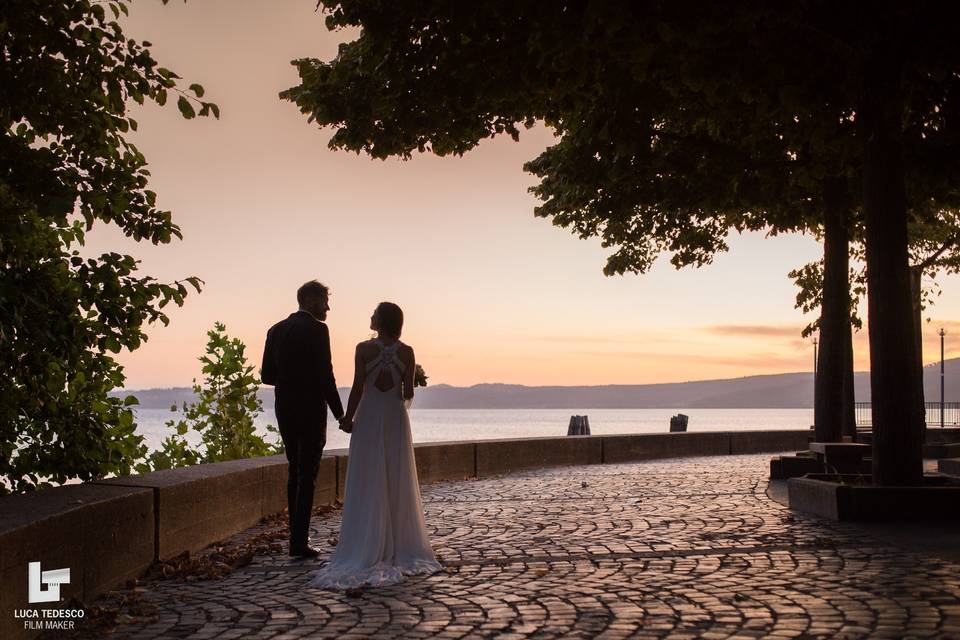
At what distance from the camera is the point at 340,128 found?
46.3ft

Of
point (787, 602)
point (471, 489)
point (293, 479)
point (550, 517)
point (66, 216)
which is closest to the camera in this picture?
point (787, 602)

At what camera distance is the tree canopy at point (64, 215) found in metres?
6.77

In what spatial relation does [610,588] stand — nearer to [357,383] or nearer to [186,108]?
[357,383]

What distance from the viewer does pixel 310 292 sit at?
7.93m

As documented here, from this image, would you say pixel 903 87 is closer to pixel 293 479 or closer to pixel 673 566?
pixel 673 566

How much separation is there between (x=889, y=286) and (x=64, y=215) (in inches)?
292

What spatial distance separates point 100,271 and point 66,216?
0.76 m

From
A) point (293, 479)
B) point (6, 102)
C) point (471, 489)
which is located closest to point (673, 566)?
point (293, 479)

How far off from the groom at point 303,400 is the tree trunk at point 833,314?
381 inches

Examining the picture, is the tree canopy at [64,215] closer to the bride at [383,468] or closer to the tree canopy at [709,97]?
the bride at [383,468]

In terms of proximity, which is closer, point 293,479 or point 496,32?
point 293,479

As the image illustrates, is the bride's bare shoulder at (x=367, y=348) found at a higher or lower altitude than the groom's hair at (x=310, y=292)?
lower

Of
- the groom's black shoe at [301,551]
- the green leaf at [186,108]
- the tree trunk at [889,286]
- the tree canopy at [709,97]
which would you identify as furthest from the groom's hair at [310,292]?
the tree trunk at [889,286]

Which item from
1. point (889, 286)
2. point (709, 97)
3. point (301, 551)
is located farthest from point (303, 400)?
point (889, 286)
